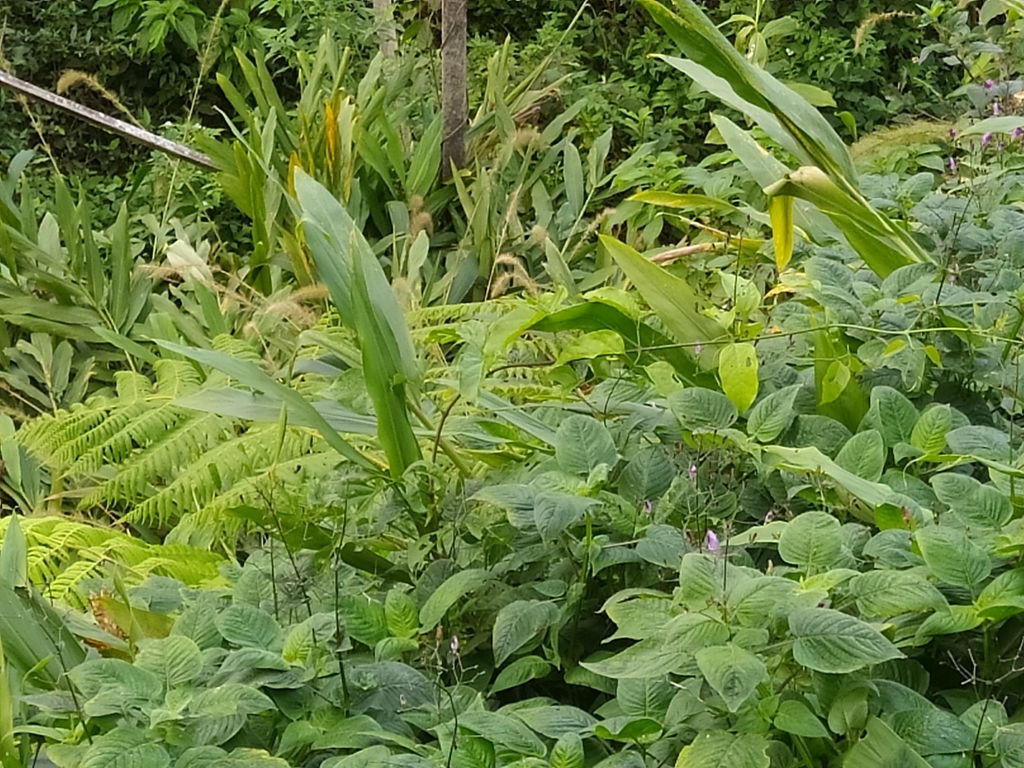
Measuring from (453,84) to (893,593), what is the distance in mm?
1791

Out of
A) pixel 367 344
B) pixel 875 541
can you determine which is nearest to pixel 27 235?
pixel 367 344

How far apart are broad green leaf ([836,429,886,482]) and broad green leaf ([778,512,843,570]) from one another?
85 millimetres

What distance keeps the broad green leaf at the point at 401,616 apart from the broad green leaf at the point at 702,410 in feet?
0.56

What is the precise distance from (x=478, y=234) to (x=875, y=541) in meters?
1.53

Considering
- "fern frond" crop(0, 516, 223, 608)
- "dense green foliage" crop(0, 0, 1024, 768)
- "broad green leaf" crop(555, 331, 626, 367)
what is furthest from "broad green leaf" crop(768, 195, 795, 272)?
"fern frond" crop(0, 516, 223, 608)

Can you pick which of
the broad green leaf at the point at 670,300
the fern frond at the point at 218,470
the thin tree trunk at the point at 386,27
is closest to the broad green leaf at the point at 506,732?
the broad green leaf at the point at 670,300

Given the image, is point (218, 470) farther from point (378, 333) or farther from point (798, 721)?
point (798, 721)

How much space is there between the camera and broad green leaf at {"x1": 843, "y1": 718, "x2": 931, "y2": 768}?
38 cm

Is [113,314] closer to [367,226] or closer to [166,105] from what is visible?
[367,226]

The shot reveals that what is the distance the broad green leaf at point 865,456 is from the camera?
1.71ft

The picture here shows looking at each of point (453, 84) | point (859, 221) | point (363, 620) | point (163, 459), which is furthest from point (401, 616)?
point (453, 84)

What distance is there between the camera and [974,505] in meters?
0.46

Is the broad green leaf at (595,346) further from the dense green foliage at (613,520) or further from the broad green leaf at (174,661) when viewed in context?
the broad green leaf at (174,661)

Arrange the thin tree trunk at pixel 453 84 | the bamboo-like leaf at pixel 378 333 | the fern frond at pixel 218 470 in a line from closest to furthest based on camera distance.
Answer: the bamboo-like leaf at pixel 378 333
the fern frond at pixel 218 470
the thin tree trunk at pixel 453 84
